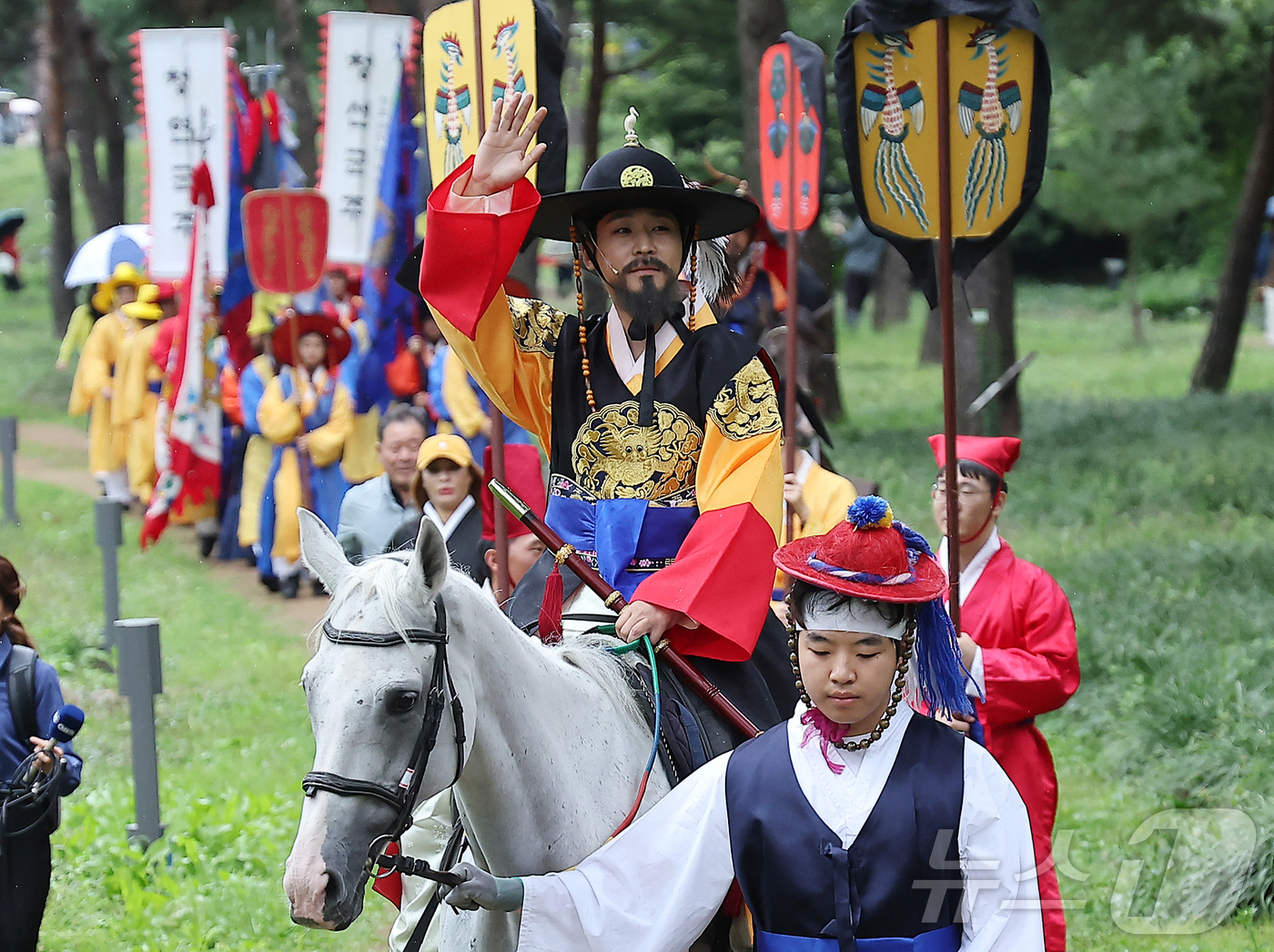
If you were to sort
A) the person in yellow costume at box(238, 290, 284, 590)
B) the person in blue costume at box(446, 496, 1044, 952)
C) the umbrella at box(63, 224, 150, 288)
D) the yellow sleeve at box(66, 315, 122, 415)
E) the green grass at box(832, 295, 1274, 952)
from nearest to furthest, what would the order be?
1. the person in blue costume at box(446, 496, 1044, 952)
2. the green grass at box(832, 295, 1274, 952)
3. the person in yellow costume at box(238, 290, 284, 590)
4. the yellow sleeve at box(66, 315, 122, 415)
5. the umbrella at box(63, 224, 150, 288)

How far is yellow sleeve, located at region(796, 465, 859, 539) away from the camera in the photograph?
6.70 metres

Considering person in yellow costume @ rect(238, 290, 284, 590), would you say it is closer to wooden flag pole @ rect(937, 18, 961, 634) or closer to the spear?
wooden flag pole @ rect(937, 18, 961, 634)

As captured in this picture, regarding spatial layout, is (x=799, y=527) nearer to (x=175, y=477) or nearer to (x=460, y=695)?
(x=460, y=695)

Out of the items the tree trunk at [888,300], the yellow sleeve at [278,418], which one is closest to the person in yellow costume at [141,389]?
the yellow sleeve at [278,418]

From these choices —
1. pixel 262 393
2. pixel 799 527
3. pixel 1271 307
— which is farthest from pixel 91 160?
pixel 799 527

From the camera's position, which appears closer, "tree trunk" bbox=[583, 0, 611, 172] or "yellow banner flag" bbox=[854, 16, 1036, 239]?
"yellow banner flag" bbox=[854, 16, 1036, 239]

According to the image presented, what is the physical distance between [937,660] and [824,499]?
3.75 metres

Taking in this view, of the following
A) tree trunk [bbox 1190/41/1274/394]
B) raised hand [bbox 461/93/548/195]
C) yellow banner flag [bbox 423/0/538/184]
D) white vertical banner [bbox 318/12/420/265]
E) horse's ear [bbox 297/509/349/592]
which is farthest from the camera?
tree trunk [bbox 1190/41/1274/394]

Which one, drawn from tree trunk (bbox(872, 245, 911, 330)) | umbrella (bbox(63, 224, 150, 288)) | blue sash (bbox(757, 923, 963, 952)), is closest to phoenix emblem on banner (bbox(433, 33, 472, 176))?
blue sash (bbox(757, 923, 963, 952))

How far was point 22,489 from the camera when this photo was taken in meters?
18.0

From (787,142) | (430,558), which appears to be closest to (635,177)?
(430,558)

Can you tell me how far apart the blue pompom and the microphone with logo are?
2.78 meters

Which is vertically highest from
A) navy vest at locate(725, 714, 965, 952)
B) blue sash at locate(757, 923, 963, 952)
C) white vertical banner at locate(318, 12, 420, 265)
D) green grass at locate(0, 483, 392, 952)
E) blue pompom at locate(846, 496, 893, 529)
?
white vertical banner at locate(318, 12, 420, 265)

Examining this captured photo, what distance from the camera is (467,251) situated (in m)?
3.88
